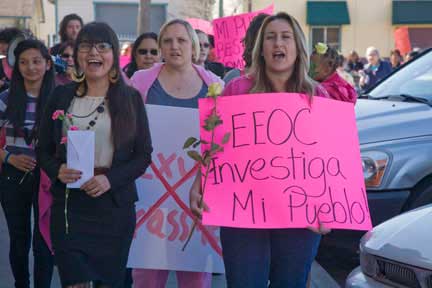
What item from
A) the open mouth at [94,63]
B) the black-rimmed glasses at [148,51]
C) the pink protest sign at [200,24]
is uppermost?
the pink protest sign at [200,24]

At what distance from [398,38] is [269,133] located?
19790mm

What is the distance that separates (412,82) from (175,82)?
326 cm

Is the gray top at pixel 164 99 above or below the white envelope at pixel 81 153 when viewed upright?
above

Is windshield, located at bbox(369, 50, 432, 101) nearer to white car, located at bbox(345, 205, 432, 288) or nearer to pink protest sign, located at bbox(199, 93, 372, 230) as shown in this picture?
Result: white car, located at bbox(345, 205, 432, 288)

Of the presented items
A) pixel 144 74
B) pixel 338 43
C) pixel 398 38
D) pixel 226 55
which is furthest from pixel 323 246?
pixel 338 43

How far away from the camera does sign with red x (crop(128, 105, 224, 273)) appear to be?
486cm

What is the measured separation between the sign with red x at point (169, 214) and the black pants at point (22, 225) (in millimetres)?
691

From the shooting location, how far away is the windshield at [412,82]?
24.1 ft

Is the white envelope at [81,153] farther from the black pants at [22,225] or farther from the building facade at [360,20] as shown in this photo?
the building facade at [360,20]

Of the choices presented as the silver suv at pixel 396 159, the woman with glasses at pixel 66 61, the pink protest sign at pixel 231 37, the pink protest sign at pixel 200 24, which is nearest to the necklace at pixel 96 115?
the woman with glasses at pixel 66 61

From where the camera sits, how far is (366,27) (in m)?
36.8

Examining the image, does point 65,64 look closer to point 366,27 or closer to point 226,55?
point 226,55

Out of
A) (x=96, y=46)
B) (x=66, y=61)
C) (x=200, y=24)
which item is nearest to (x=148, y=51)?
(x=66, y=61)

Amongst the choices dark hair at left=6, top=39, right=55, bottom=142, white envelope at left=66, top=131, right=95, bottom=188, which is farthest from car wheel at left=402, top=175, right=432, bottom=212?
white envelope at left=66, top=131, right=95, bottom=188
